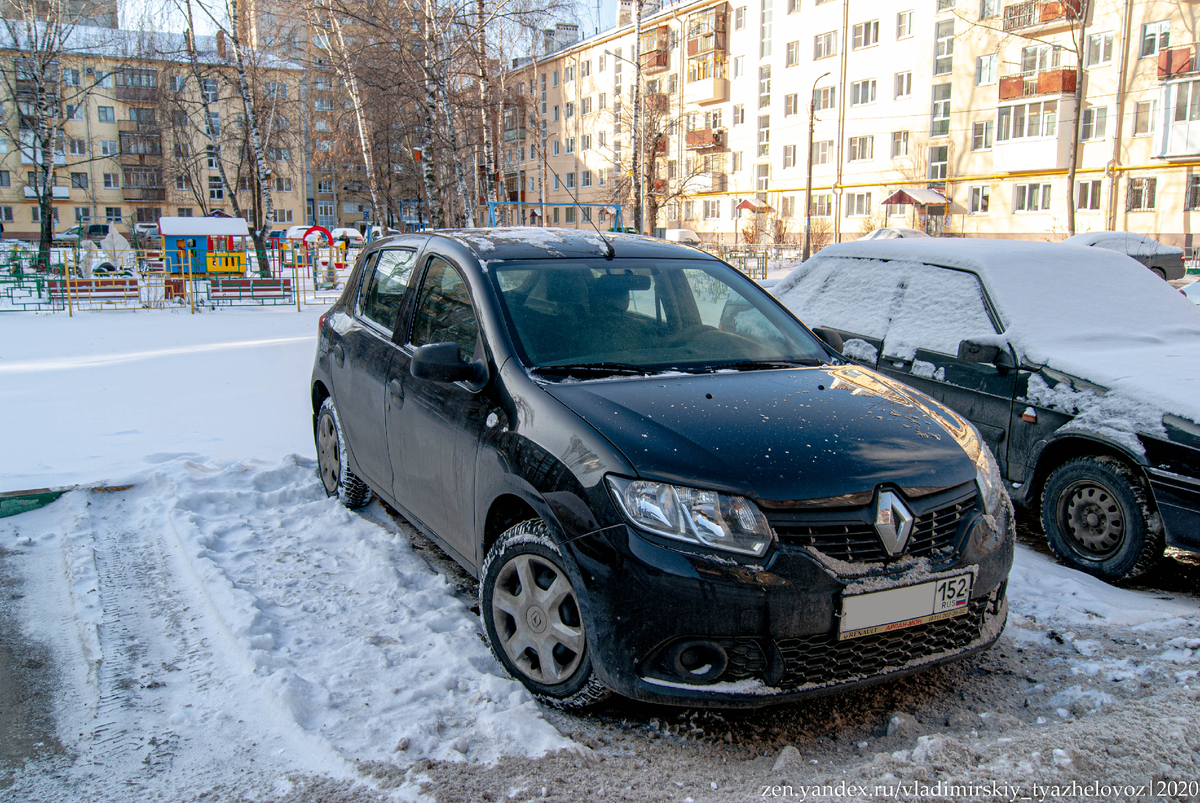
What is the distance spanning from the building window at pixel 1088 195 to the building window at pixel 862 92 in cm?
1171

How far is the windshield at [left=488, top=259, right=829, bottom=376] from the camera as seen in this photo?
356 centimetres

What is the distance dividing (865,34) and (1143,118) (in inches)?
585

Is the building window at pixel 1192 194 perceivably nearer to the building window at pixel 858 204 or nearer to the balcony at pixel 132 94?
the building window at pixel 858 204

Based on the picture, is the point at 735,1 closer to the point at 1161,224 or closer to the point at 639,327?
the point at 1161,224

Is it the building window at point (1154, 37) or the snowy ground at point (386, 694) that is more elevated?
the building window at point (1154, 37)

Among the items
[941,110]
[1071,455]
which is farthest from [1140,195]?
[1071,455]

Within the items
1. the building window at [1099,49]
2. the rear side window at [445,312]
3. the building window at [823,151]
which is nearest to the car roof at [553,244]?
the rear side window at [445,312]

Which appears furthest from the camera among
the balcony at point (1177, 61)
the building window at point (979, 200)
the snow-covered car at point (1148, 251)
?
the building window at point (979, 200)

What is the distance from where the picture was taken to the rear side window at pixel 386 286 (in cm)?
460

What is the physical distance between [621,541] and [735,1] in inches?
2214

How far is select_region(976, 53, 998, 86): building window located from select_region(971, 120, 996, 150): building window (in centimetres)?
178

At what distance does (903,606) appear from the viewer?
274cm

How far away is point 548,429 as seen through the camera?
3.05m

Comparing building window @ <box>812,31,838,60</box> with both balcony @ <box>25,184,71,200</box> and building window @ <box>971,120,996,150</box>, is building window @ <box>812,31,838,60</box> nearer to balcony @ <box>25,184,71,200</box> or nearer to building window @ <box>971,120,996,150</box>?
building window @ <box>971,120,996,150</box>
